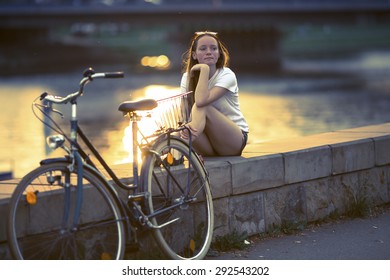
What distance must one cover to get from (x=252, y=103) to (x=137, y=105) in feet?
118

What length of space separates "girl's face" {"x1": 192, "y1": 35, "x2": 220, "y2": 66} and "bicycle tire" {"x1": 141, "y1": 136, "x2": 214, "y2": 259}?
2.82 ft

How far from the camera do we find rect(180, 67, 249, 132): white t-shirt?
644 cm

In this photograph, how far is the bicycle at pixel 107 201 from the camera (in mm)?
4660

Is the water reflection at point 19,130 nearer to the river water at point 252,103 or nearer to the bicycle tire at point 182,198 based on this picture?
the river water at point 252,103

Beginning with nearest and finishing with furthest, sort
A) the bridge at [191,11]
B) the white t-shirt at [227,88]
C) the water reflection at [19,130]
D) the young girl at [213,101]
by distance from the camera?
the young girl at [213,101] < the white t-shirt at [227,88] < the water reflection at [19,130] < the bridge at [191,11]

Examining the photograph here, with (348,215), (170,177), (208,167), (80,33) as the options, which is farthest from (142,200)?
(80,33)

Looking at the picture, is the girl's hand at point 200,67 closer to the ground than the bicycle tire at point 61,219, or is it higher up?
higher up

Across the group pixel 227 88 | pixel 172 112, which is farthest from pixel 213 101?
pixel 172 112

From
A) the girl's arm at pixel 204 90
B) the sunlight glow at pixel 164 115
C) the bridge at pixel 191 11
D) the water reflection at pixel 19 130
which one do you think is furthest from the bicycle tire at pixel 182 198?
the bridge at pixel 191 11

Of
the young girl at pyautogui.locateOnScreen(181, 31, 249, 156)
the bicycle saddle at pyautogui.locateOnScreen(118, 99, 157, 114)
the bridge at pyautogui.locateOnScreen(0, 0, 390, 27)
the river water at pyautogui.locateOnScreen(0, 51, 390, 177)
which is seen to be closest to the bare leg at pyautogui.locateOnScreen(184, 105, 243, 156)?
the young girl at pyautogui.locateOnScreen(181, 31, 249, 156)

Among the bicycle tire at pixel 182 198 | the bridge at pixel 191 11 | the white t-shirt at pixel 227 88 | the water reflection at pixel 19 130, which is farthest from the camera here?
the bridge at pixel 191 11

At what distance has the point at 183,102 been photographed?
620 cm

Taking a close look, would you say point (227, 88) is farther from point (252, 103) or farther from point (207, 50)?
point (252, 103)
